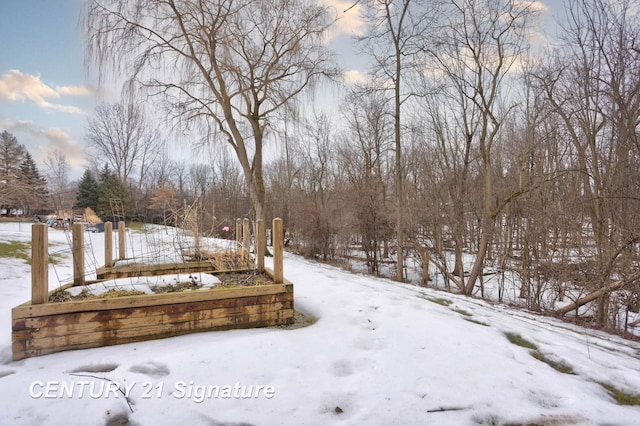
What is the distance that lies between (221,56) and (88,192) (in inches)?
822

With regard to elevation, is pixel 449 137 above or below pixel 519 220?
above

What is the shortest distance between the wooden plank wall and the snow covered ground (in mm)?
103

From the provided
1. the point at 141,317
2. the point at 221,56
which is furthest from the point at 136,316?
the point at 221,56

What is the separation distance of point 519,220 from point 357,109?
782cm

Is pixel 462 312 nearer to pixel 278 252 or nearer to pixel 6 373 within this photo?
pixel 278 252

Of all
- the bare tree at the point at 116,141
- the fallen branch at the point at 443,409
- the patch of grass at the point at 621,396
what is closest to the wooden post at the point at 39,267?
the fallen branch at the point at 443,409

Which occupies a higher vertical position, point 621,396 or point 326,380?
point 326,380

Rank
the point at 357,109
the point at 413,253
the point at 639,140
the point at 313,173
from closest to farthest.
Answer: the point at 639,140, the point at 413,253, the point at 357,109, the point at 313,173

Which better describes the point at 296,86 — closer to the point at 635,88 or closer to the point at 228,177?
the point at 635,88

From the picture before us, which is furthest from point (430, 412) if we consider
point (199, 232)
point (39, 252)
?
point (199, 232)

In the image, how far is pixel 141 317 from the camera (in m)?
2.40

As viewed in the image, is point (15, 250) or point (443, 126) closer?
point (15, 250)

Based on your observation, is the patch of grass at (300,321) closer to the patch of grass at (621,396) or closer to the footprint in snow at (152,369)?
the footprint in snow at (152,369)

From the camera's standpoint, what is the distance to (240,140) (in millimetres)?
8820
